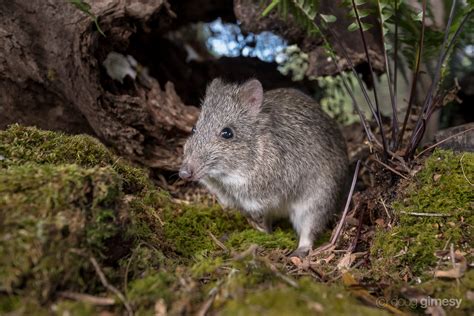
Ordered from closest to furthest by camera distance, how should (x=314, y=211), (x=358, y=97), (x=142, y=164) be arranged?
(x=314, y=211), (x=142, y=164), (x=358, y=97)

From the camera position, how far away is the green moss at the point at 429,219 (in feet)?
13.0

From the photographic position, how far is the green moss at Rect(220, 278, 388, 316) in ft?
8.50

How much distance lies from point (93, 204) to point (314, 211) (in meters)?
3.28

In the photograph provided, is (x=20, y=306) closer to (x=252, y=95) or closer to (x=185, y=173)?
(x=185, y=173)

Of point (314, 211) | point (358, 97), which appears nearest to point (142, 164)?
point (314, 211)

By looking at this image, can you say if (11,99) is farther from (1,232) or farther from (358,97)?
(358,97)

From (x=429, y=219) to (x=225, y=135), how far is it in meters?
2.45

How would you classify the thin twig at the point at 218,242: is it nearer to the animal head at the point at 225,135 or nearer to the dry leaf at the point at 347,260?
the animal head at the point at 225,135

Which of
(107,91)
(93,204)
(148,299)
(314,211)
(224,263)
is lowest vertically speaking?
(314,211)

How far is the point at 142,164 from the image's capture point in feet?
20.5

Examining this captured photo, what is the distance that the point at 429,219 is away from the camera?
4.21 m

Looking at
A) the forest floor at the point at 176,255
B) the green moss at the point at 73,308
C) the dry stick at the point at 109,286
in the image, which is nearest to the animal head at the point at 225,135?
the forest floor at the point at 176,255

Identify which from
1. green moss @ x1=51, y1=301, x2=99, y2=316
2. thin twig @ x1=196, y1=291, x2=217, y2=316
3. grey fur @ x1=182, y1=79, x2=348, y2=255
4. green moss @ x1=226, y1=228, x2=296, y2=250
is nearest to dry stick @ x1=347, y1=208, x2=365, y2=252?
Answer: grey fur @ x1=182, y1=79, x2=348, y2=255

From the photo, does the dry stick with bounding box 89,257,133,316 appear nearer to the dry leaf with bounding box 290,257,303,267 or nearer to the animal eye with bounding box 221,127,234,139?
the dry leaf with bounding box 290,257,303,267
